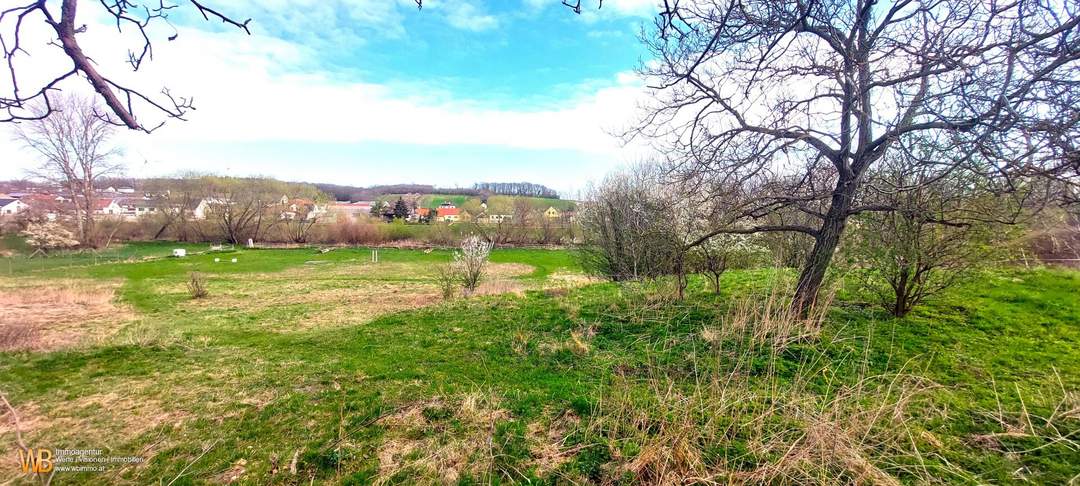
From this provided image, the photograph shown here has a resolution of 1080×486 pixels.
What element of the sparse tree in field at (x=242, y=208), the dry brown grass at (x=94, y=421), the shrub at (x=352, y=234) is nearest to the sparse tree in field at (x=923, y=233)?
the dry brown grass at (x=94, y=421)

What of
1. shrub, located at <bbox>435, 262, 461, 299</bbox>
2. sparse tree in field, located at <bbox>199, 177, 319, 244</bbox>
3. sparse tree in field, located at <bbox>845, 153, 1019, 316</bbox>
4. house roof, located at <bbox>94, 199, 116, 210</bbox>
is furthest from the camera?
sparse tree in field, located at <bbox>199, 177, 319, 244</bbox>

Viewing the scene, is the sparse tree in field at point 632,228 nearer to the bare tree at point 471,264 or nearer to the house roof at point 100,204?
the bare tree at point 471,264

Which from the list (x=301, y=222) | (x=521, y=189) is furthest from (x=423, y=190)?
(x=301, y=222)

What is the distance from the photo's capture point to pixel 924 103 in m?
3.49

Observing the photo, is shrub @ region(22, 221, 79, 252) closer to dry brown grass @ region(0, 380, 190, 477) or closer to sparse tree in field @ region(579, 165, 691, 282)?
dry brown grass @ region(0, 380, 190, 477)

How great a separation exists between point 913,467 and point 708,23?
4.09 m

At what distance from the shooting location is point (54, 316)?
993cm

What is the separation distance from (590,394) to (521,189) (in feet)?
177

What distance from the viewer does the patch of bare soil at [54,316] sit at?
6844mm

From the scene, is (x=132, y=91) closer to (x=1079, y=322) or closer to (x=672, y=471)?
(x=672, y=471)

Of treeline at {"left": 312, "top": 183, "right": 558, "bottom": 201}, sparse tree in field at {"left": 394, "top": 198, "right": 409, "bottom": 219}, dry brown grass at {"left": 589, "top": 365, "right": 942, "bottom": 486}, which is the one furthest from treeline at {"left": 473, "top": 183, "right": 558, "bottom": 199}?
dry brown grass at {"left": 589, "top": 365, "right": 942, "bottom": 486}

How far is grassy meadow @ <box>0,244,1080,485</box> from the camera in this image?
2.70 metres

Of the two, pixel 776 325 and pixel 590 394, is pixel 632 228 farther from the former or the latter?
pixel 590 394

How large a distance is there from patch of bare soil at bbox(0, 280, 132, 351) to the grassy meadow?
123 mm
